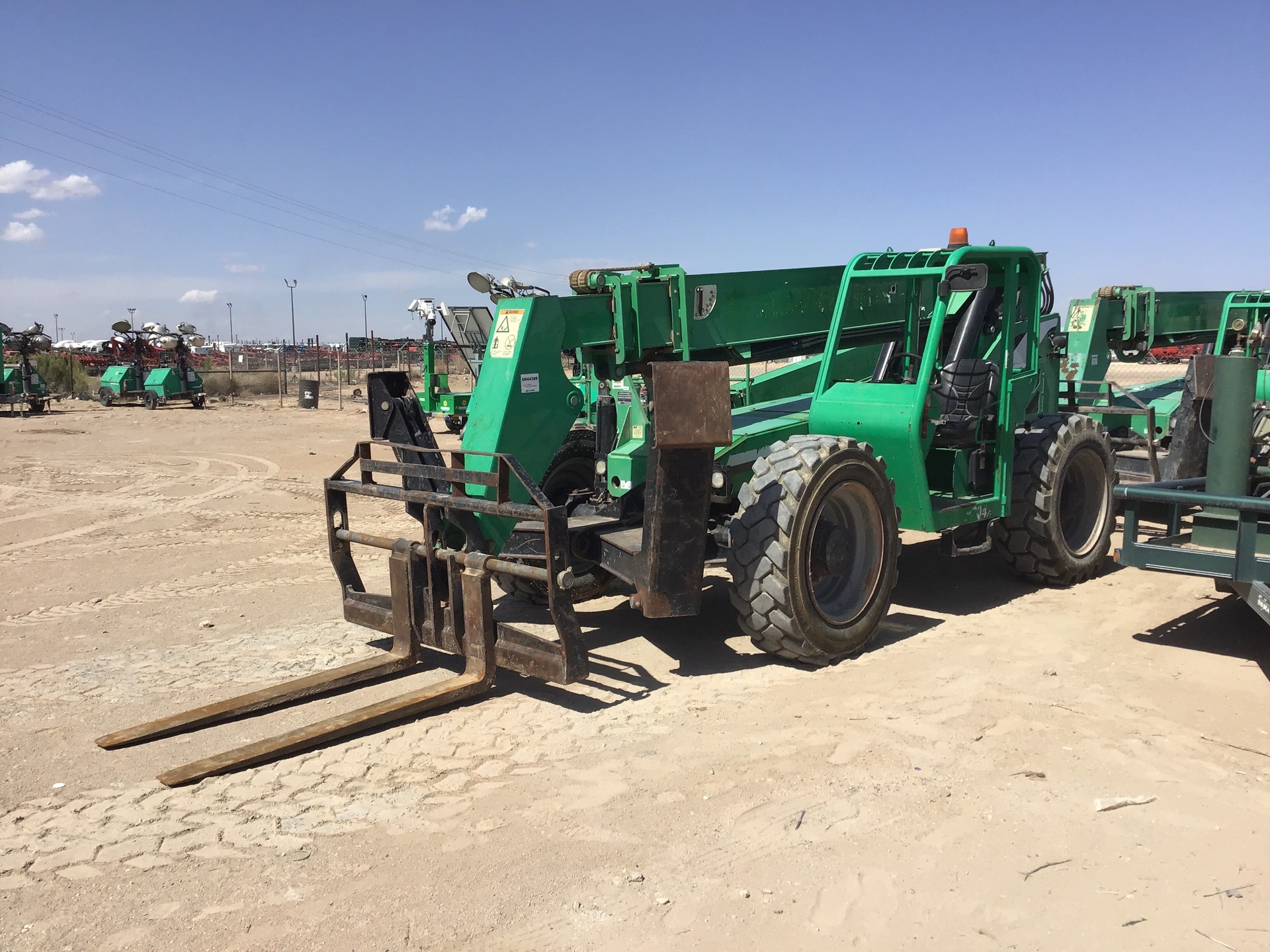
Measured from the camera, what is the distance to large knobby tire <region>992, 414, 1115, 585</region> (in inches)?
285

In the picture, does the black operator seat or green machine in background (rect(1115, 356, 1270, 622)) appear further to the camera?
the black operator seat

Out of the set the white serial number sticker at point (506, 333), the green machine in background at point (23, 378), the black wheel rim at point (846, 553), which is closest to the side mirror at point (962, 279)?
the black wheel rim at point (846, 553)

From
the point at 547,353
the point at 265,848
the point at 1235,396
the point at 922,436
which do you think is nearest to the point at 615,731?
the point at 265,848

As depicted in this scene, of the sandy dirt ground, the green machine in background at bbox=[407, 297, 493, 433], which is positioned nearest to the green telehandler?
the sandy dirt ground

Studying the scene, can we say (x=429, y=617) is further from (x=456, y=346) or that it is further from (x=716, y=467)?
(x=456, y=346)

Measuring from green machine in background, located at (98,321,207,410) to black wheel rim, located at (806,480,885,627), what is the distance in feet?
89.1

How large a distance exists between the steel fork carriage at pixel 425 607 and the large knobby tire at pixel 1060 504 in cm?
388

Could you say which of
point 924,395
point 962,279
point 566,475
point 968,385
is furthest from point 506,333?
point 968,385

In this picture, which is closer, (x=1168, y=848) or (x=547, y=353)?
(x=1168, y=848)

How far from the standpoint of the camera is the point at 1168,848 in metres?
3.61

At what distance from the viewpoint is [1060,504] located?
299 inches

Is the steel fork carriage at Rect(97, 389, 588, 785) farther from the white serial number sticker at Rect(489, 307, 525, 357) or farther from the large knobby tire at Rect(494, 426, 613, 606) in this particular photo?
the large knobby tire at Rect(494, 426, 613, 606)

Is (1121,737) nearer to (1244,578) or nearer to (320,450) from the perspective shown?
(1244,578)

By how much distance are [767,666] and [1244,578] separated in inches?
106
